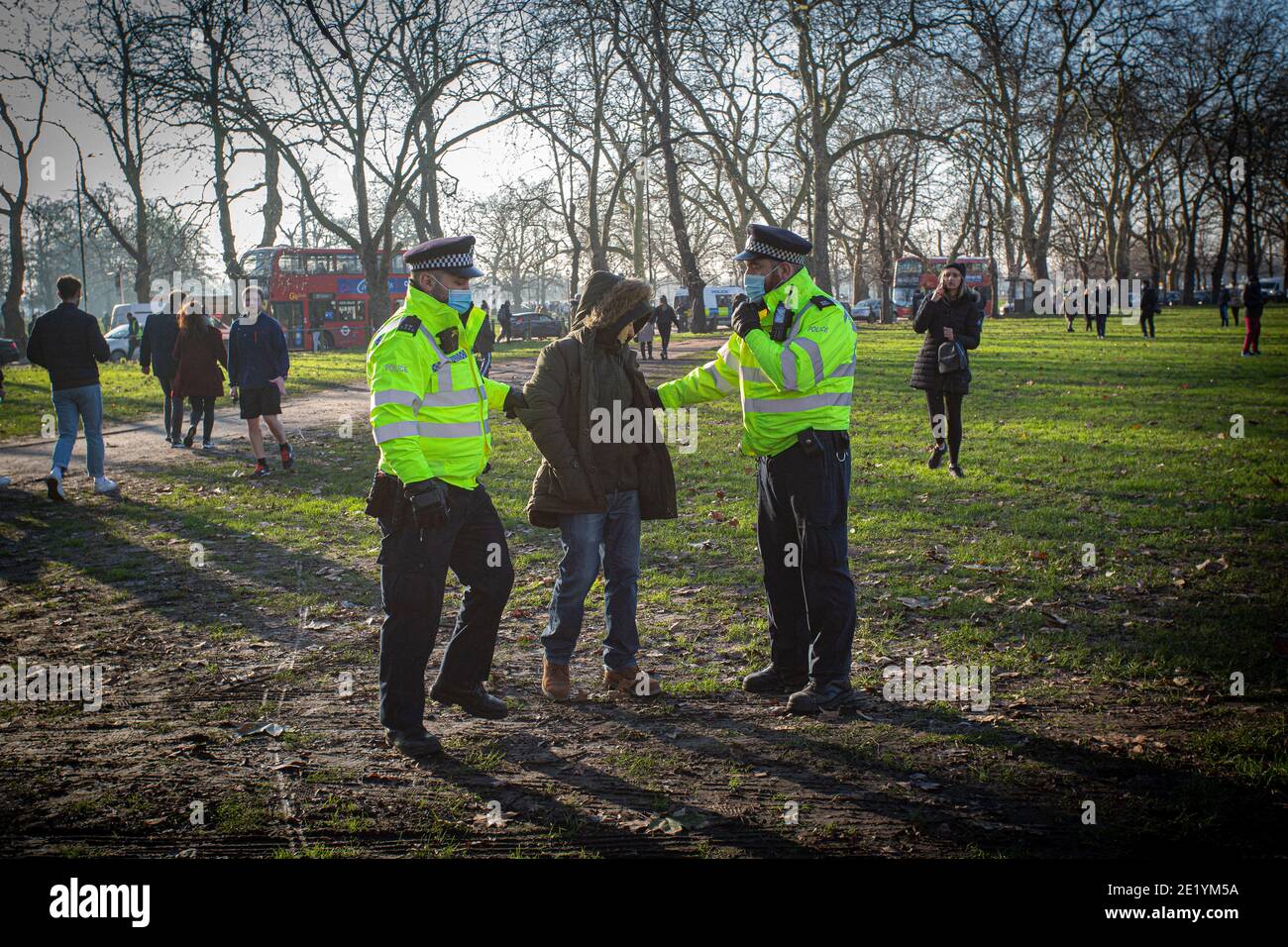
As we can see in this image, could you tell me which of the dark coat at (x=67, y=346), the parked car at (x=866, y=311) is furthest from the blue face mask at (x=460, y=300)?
the parked car at (x=866, y=311)

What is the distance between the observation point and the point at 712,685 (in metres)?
5.18

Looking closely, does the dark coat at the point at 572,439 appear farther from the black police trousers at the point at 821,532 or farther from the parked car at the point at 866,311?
the parked car at the point at 866,311

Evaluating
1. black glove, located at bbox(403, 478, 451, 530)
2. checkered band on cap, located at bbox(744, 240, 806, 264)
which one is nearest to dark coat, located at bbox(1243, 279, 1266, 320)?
checkered band on cap, located at bbox(744, 240, 806, 264)

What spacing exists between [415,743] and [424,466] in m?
1.20

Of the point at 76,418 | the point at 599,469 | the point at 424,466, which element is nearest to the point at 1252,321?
the point at 599,469

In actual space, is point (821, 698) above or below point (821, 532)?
below

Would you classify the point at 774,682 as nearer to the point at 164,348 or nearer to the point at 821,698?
the point at 821,698

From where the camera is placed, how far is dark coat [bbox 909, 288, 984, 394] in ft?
32.4

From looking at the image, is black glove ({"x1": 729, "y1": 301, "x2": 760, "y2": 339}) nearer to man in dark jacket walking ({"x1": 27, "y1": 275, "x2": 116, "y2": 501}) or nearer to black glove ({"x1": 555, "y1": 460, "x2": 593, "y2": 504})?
black glove ({"x1": 555, "y1": 460, "x2": 593, "y2": 504})

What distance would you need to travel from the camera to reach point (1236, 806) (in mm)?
3672

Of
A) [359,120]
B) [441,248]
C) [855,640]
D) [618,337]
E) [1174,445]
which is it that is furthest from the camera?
[359,120]
